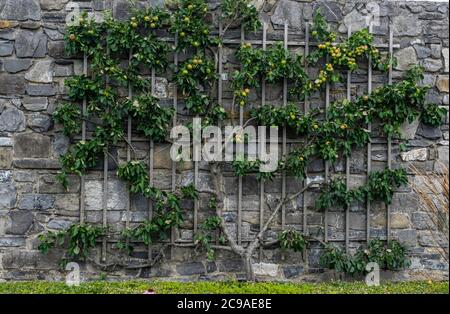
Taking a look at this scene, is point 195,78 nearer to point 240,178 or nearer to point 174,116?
point 174,116

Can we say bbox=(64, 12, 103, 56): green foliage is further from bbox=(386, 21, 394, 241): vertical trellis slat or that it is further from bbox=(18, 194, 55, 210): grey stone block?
bbox=(386, 21, 394, 241): vertical trellis slat

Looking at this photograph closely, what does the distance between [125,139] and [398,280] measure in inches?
104

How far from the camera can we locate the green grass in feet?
14.1

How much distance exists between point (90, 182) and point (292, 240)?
1.75 meters

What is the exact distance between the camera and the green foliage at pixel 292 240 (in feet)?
15.6

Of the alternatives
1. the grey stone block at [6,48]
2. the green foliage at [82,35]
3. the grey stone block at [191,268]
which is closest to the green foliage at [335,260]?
the grey stone block at [191,268]

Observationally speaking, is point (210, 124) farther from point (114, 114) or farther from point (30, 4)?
point (30, 4)

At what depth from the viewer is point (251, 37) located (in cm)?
493

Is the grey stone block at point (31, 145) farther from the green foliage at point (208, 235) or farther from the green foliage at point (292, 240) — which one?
the green foliage at point (292, 240)

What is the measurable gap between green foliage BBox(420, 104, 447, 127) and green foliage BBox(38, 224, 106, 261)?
115 inches

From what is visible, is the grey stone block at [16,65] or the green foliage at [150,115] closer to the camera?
the green foliage at [150,115]

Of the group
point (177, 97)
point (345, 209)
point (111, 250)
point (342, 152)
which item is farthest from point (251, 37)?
point (111, 250)

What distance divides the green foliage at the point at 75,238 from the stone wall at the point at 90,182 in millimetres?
100

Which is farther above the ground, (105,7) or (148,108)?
(105,7)
